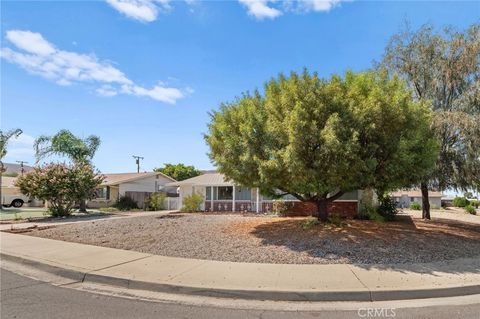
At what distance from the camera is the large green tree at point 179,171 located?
2421 inches

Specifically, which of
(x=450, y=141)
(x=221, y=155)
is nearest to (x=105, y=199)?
(x=221, y=155)

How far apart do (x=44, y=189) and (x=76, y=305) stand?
18.0 meters

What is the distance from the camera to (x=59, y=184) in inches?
861

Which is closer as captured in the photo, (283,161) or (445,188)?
(283,161)

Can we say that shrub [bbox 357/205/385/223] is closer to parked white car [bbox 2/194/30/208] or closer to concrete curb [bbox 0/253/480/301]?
concrete curb [bbox 0/253/480/301]

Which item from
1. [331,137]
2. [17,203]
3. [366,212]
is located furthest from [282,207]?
[17,203]

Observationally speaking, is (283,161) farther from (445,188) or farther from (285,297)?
(445,188)

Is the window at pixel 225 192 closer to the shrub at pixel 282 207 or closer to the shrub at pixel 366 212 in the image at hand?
the shrub at pixel 282 207

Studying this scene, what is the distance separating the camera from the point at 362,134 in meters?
10.7

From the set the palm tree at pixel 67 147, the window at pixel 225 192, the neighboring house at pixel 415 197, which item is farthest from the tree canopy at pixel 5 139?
the neighboring house at pixel 415 197

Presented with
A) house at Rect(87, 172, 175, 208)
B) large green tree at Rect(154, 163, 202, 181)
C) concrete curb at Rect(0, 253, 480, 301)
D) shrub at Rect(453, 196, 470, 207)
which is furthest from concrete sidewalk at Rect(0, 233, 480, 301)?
shrub at Rect(453, 196, 470, 207)

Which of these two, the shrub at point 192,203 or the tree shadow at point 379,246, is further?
the shrub at point 192,203

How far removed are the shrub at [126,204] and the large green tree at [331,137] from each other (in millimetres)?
24952

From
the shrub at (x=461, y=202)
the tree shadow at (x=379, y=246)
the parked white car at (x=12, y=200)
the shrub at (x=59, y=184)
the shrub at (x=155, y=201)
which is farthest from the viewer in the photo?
the shrub at (x=461, y=202)
